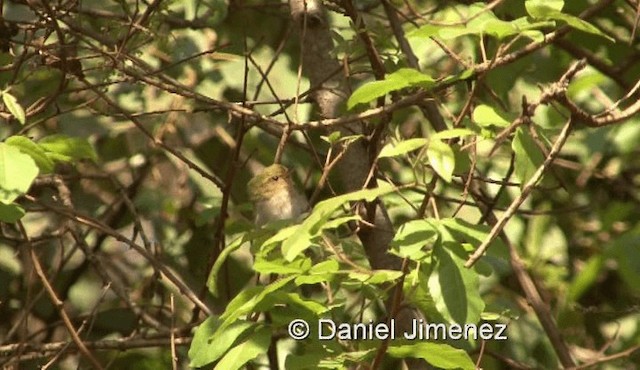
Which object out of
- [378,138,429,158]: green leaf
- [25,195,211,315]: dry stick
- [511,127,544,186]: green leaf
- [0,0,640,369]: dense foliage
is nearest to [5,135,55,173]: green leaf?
[0,0,640,369]: dense foliage

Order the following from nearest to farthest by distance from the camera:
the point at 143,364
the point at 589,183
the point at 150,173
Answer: the point at 143,364 < the point at 150,173 < the point at 589,183

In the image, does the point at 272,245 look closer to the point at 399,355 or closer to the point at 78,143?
the point at 399,355

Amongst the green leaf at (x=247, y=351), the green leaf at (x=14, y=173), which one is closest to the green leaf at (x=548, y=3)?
the green leaf at (x=247, y=351)

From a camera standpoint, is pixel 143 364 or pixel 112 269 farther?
pixel 112 269

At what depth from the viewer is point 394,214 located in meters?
2.71

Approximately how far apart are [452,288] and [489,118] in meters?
0.25

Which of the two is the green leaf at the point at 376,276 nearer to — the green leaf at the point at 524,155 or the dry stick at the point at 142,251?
the green leaf at the point at 524,155

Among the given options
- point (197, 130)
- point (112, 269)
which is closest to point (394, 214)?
point (197, 130)

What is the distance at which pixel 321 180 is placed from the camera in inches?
69.3

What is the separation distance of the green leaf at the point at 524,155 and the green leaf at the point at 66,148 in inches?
26.3

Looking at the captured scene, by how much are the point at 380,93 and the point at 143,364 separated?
1029 mm

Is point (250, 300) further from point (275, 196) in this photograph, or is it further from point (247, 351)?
point (275, 196)

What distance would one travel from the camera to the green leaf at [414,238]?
1.33 metres

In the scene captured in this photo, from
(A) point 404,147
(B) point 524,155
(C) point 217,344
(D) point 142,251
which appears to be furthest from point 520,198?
(D) point 142,251
